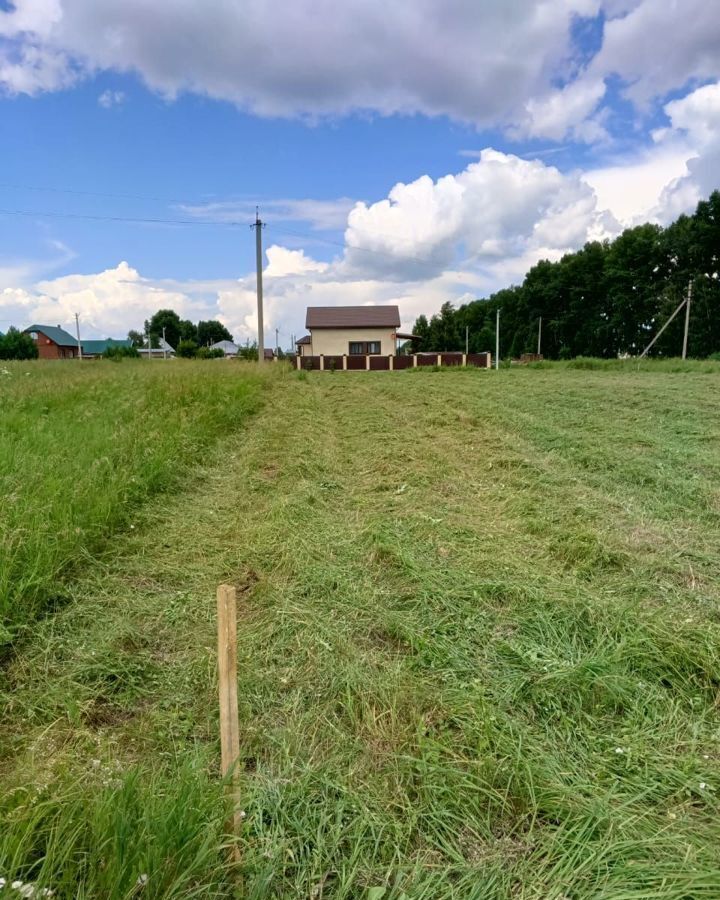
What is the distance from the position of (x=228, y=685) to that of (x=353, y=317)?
112ft

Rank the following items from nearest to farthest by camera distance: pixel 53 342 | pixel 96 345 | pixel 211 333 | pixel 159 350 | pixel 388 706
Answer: pixel 388 706
pixel 53 342
pixel 159 350
pixel 96 345
pixel 211 333

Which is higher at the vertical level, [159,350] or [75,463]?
[159,350]

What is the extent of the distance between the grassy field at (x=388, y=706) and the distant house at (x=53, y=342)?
64886mm

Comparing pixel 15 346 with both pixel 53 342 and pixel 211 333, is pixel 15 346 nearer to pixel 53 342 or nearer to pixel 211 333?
pixel 53 342

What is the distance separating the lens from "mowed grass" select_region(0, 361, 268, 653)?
2.79m

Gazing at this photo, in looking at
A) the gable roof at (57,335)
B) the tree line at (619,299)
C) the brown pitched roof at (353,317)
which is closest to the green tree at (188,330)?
the gable roof at (57,335)

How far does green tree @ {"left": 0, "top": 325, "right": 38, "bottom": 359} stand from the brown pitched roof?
23976mm

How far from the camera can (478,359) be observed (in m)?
25.9

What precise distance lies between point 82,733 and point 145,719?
8.4 inches

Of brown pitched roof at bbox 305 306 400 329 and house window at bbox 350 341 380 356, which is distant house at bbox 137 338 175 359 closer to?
brown pitched roof at bbox 305 306 400 329

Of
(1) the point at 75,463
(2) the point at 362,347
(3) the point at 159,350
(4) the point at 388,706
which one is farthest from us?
(3) the point at 159,350

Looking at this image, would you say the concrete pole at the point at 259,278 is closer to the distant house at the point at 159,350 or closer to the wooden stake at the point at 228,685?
the wooden stake at the point at 228,685

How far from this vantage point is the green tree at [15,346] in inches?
1540

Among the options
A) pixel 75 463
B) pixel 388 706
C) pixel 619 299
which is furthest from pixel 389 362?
pixel 619 299
